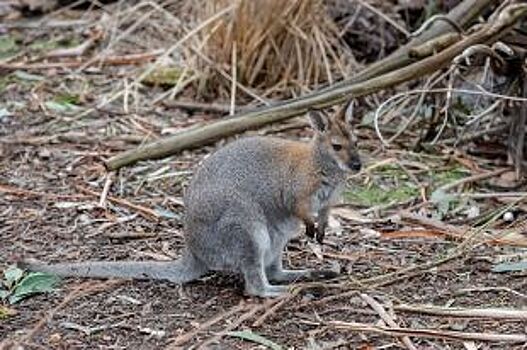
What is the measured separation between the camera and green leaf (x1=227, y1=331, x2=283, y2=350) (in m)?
3.82

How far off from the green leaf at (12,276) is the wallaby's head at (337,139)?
4.13 ft

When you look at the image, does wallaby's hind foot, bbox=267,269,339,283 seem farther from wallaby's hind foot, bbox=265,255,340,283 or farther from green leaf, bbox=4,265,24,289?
green leaf, bbox=4,265,24,289

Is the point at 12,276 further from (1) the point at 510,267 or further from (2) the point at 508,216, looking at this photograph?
(2) the point at 508,216

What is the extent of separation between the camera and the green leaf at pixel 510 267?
14.5 ft

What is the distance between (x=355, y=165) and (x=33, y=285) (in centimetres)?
132

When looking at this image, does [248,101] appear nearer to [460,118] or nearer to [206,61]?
[206,61]

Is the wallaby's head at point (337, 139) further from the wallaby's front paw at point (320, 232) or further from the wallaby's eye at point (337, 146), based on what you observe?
→ the wallaby's front paw at point (320, 232)

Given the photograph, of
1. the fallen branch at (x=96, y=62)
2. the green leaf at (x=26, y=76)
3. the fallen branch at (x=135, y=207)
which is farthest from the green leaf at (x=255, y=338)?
the fallen branch at (x=96, y=62)

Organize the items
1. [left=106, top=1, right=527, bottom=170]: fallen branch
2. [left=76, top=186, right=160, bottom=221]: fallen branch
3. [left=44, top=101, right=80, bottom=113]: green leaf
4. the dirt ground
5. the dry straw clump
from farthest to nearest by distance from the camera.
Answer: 1. the dry straw clump
2. [left=44, top=101, right=80, bottom=113]: green leaf
3. [left=106, top=1, right=527, bottom=170]: fallen branch
4. [left=76, top=186, right=160, bottom=221]: fallen branch
5. the dirt ground

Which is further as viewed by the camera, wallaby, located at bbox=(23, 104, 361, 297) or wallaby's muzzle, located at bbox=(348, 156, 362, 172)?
wallaby's muzzle, located at bbox=(348, 156, 362, 172)

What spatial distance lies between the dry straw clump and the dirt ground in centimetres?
40

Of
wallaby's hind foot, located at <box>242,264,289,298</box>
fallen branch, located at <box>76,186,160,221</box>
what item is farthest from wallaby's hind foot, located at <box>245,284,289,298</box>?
fallen branch, located at <box>76,186,160,221</box>

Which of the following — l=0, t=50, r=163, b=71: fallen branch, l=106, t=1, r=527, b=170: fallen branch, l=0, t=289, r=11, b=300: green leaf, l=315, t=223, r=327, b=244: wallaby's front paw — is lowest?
l=0, t=50, r=163, b=71: fallen branch

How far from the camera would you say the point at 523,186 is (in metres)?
5.68
